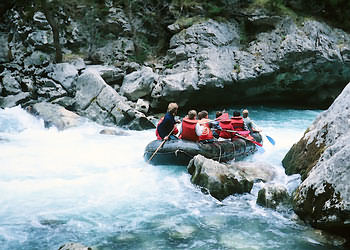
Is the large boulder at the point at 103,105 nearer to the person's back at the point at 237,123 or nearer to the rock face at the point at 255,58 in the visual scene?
the rock face at the point at 255,58

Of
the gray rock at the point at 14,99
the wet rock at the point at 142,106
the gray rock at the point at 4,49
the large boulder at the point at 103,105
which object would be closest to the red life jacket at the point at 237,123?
the large boulder at the point at 103,105

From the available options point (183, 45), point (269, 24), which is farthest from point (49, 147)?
point (269, 24)

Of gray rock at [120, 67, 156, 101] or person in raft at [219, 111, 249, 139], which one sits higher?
gray rock at [120, 67, 156, 101]

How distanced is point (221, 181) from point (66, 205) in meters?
3.15

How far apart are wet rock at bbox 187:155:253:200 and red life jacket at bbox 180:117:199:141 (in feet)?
4.78

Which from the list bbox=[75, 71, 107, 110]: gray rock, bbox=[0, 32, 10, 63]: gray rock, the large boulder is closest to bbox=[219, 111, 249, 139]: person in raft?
the large boulder

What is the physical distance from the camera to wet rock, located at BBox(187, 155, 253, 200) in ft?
21.6

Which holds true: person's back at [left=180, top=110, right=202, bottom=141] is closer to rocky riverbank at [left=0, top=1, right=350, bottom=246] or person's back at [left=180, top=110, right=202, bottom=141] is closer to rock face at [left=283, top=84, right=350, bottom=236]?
rock face at [left=283, top=84, right=350, bottom=236]

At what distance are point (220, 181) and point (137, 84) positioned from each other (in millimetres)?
9077

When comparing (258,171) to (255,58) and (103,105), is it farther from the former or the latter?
(255,58)

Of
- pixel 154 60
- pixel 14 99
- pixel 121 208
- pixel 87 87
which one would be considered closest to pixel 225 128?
pixel 121 208

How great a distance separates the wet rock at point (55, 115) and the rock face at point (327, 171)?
28.0 ft

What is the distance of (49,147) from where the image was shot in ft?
34.1

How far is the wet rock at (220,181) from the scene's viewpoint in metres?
6.58
